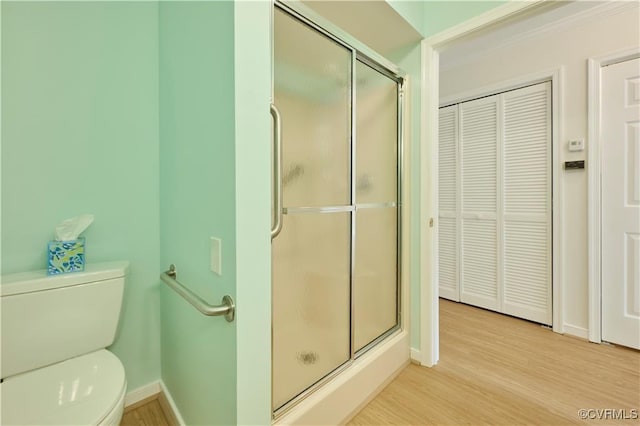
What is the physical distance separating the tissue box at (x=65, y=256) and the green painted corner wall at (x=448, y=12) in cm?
229

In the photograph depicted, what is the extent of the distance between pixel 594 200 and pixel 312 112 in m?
2.31

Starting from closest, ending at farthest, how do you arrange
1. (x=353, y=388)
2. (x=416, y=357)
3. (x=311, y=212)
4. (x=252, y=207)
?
(x=252, y=207), (x=311, y=212), (x=353, y=388), (x=416, y=357)

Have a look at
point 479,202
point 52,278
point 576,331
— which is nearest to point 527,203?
point 479,202

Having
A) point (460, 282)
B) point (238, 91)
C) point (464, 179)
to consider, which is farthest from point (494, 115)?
point (238, 91)

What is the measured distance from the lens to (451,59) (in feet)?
9.45

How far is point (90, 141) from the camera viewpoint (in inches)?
52.4

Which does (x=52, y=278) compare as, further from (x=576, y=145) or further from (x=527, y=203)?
(x=576, y=145)

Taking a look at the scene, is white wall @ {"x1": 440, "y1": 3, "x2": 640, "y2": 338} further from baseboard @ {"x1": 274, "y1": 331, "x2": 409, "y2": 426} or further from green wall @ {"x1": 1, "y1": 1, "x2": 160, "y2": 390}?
green wall @ {"x1": 1, "y1": 1, "x2": 160, "y2": 390}

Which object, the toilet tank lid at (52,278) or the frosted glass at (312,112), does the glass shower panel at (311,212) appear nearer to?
the frosted glass at (312,112)

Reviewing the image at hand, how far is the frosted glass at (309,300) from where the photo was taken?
1252mm

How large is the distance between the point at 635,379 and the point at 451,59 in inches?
113

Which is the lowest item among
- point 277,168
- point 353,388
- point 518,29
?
point 353,388

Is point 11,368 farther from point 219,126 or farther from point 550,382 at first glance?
point 550,382

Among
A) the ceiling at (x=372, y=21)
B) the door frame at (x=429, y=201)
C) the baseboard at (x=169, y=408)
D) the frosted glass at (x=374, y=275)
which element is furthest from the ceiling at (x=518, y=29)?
the baseboard at (x=169, y=408)
